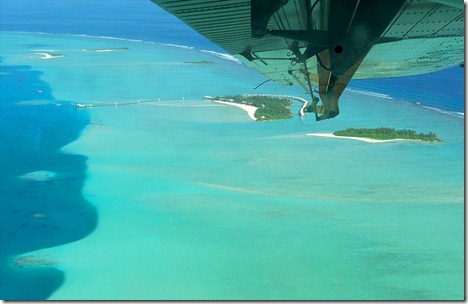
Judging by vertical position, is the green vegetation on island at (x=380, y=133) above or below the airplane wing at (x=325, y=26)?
below

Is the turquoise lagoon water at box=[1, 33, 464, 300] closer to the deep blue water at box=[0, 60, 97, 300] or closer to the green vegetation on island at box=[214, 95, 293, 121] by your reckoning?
the deep blue water at box=[0, 60, 97, 300]

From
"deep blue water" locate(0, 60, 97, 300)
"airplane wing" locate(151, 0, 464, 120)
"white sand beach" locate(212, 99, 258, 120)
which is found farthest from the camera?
"white sand beach" locate(212, 99, 258, 120)

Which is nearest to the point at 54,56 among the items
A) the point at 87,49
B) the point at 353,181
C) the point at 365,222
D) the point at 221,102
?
the point at 87,49

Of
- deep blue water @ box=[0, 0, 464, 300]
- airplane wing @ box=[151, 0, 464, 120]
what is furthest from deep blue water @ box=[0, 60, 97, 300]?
airplane wing @ box=[151, 0, 464, 120]

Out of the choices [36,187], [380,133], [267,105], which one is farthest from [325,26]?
[267,105]

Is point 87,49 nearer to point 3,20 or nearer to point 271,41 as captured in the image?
point 3,20

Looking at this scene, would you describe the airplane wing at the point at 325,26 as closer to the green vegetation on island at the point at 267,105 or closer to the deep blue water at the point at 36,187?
the deep blue water at the point at 36,187

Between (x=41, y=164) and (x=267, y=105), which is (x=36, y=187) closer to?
(x=41, y=164)

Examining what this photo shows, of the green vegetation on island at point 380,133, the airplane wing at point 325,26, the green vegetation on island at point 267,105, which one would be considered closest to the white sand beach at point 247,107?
the green vegetation on island at point 267,105
